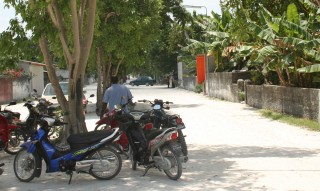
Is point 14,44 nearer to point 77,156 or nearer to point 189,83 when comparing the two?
point 77,156

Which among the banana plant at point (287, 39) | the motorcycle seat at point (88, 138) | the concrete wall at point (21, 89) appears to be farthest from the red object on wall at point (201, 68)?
the motorcycle seat at point (88, 138)

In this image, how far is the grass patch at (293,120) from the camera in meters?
13.8

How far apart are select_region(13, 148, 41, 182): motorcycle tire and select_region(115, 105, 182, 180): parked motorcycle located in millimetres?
1529

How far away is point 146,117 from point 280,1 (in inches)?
477

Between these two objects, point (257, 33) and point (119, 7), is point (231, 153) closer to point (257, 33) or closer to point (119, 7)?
point (257, 33)

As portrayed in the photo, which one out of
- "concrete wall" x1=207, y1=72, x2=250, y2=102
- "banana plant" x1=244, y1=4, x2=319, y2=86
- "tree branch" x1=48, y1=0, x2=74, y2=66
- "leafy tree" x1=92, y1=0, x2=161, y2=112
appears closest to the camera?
"tree branch" x1=48, y1=0, x2=74, y2=66

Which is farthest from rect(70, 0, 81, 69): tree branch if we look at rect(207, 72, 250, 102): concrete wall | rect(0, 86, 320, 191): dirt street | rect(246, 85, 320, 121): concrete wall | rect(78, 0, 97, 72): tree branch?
rect(207, 72, 250, 102): concrete wall

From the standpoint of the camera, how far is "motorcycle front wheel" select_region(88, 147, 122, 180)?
759cm

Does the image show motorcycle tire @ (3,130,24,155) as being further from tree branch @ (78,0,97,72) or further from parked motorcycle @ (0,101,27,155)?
tree branch @ (78,0,97,72)

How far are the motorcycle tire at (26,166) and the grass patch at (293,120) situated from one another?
8313 mm

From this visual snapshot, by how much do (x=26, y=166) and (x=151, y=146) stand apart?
2.01m

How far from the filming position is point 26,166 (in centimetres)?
783

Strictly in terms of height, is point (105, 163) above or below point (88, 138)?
below

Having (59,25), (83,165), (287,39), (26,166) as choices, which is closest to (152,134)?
(83,165)
